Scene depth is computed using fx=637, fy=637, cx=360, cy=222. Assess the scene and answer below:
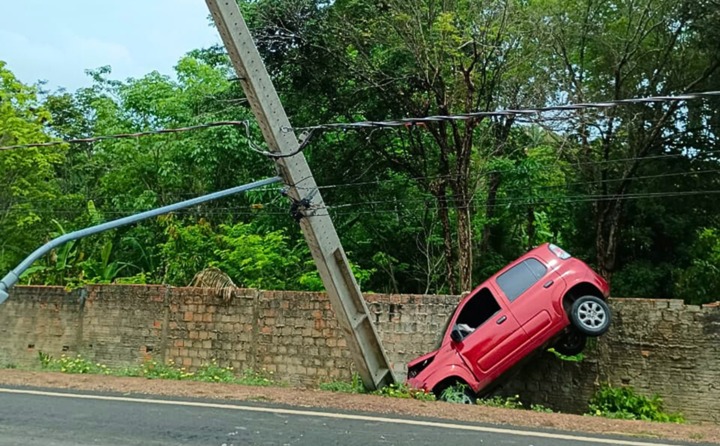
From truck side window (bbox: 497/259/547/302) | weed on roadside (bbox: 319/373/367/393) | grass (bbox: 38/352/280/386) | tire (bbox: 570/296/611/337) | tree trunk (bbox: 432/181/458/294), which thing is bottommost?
weed on roadside (bbox: 319/373/367/393)

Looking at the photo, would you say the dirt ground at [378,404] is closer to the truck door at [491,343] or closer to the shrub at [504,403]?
the shrub at [504,403]

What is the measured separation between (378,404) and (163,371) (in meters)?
6.03

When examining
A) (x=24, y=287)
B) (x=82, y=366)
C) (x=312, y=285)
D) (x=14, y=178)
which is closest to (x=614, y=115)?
(x=312, y=285)

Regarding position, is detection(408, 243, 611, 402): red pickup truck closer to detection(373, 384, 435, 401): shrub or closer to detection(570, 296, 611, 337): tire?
detection(570, 296, 611, 337): tire

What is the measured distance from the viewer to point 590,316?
32.7 ft

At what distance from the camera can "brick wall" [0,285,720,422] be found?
34.3ft

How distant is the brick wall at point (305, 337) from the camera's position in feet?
34.3

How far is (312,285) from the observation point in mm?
15859

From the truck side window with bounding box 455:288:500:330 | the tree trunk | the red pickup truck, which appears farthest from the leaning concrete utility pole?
the tree trunk

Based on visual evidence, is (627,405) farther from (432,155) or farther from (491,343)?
(432,155)

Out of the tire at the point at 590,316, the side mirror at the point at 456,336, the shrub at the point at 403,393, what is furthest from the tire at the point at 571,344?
the shrub at the point at 403,393

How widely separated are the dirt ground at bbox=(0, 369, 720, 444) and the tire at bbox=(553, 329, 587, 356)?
2171 millimetres

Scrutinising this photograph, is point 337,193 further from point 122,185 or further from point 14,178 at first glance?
point 14,178

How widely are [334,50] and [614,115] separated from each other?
7922mm
